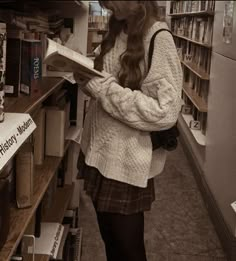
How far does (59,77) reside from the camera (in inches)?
82.5

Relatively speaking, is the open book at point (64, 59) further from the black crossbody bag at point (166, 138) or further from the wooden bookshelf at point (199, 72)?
the wooden bookshelf at point (199, 72)

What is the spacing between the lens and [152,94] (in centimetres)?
142

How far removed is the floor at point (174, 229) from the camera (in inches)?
96.5

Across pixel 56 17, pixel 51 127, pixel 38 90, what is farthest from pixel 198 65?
pixel 38 90

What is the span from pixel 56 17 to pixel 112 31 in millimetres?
868

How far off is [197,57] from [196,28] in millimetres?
302

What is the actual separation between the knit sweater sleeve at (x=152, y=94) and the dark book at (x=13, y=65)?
241 millimetres

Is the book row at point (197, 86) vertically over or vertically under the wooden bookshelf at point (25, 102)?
under

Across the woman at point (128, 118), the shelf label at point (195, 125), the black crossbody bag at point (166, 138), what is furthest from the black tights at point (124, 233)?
the shelf label at point (195, 125)

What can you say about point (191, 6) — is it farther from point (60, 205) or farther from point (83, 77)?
point (83, 77)

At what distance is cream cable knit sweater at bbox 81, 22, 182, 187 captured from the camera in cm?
137

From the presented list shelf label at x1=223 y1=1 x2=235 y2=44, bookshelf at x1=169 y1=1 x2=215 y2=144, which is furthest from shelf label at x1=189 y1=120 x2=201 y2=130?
shelf label at x1=223 y1=1 x2=235 y2=44

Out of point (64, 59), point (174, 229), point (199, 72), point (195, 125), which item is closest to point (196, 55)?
point (199, 72)

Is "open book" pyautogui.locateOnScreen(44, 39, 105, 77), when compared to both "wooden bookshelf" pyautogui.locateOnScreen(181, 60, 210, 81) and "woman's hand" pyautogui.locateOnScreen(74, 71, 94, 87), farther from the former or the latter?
"wooden bookshelf" pyautogui.locateOnScreen(181, 60, 210, 81)
